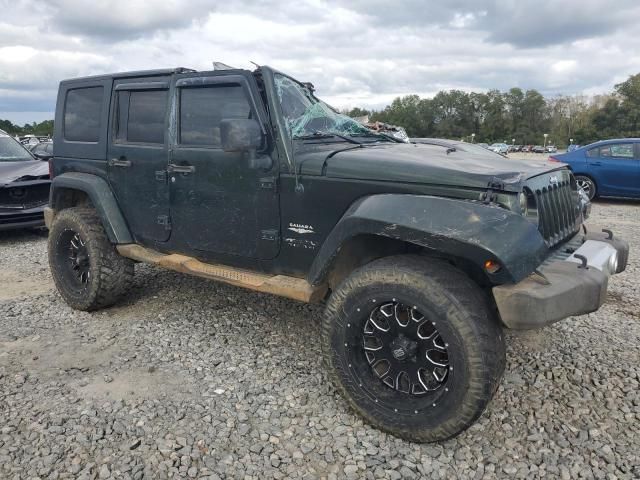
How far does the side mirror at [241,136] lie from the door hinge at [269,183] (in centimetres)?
13

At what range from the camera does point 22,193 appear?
24.7ft

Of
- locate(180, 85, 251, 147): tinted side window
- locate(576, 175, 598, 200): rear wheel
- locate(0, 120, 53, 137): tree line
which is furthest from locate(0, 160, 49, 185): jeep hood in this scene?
locate(0, 120, 53, 137): tree line

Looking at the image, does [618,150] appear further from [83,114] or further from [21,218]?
[21,218]

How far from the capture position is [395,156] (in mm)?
3111

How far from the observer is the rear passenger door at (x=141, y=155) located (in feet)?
13.0

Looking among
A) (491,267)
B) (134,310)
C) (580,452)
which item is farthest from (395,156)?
(134,310)

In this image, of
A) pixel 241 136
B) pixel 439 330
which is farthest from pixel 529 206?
pixel 241 136

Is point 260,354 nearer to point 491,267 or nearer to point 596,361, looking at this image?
point 491,267

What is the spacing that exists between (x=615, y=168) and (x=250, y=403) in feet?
33.6

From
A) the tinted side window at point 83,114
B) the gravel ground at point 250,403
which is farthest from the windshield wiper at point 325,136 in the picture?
the tinted side window at point 83,114

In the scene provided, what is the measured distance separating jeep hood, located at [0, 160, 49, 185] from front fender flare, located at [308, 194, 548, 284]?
6.47m

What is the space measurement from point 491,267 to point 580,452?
3.58 ft

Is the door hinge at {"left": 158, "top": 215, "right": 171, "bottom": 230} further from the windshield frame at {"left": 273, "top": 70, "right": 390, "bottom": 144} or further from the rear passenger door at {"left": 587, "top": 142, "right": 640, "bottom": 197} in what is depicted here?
the rear passenger door at {"left": 587, "top": 142, "right": 640, "bottom": 197}

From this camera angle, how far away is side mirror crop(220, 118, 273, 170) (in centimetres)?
307
